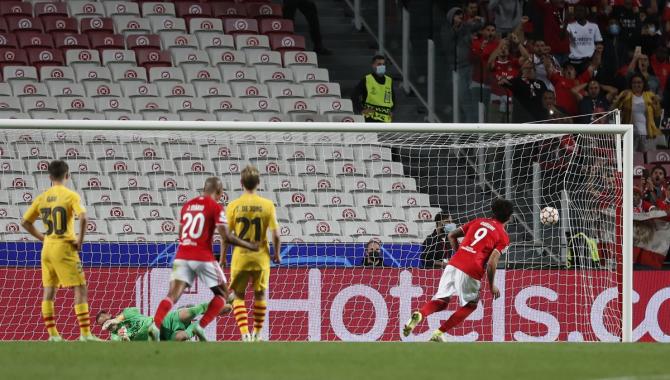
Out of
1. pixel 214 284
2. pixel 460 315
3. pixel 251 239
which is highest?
pixel 251 239

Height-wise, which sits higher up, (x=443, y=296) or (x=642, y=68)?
(x=642, y=68)

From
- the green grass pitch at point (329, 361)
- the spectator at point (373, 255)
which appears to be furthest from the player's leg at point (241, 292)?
the spectator at point (373, 255)

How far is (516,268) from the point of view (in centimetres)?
1661

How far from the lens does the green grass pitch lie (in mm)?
10367

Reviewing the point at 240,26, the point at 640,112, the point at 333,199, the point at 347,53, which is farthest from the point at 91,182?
the point at 640,112

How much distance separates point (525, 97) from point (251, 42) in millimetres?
4251

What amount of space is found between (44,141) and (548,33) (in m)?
7.85

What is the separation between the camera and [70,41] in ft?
66.1

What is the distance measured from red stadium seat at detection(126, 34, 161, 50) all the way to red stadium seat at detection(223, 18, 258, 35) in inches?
42.3

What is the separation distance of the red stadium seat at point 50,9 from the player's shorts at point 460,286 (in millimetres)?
8415

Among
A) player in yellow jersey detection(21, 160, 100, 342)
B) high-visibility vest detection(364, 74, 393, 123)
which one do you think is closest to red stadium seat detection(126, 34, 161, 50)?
high-visibility vest detection(364, 74, 393, 123)

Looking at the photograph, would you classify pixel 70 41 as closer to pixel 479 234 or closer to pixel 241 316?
pixel 241 316

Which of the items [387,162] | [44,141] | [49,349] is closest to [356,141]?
[387,162]

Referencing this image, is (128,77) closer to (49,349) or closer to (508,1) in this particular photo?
(508,1)
